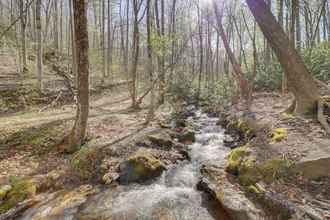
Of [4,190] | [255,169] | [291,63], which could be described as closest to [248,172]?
[255,169]

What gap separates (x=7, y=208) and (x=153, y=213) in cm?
317

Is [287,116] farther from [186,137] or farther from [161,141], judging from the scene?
[161,141]

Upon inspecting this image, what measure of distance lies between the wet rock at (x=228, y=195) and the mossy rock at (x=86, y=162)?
2945 mm

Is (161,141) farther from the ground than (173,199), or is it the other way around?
(161,141)

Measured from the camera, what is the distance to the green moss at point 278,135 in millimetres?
6152

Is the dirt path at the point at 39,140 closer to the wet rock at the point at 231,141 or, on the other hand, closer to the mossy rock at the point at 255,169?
the wet rock at the point at 231,141

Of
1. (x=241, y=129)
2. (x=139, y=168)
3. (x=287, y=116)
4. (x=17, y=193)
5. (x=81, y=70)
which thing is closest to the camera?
(x=17, y=193)

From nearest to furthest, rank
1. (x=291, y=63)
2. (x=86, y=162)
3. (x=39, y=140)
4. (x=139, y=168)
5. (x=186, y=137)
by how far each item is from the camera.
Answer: (x=139, y=168) → (x=86, y=162) → (x=291, y=63) → (x=39, y=140) → (x=186, y=137)

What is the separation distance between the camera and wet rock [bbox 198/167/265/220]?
4.27m

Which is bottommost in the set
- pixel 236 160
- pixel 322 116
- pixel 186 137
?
pixel 186 137

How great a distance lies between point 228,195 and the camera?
191 inches

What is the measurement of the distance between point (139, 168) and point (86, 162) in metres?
1.52

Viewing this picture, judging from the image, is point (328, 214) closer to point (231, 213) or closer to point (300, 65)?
point (231, 213)

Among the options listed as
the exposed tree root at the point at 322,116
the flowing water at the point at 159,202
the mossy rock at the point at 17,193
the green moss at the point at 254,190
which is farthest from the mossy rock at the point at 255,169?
the mossy rock at the point at 17,193
